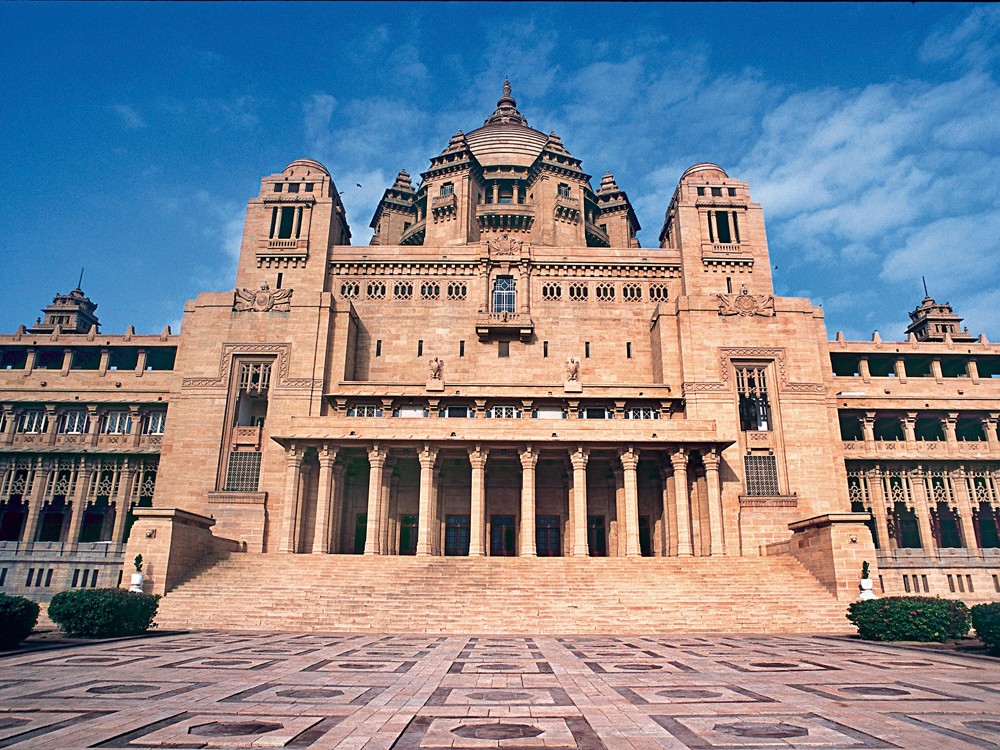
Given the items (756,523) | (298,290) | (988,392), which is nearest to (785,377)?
(756,523)

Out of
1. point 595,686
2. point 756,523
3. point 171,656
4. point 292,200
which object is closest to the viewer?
point 595,686

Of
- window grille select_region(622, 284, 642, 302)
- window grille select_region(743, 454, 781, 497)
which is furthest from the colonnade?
window grille select_region(622, 284, 642, 302)

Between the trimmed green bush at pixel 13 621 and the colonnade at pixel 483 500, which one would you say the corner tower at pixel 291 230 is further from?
the trimmed green bush at pixel 13 621

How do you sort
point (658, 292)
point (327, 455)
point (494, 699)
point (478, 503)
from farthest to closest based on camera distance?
point (658, 292) < point (327, 455) < point (478, 503) < point (494, 699)

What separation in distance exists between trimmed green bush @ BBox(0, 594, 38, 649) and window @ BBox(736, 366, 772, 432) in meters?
39.8

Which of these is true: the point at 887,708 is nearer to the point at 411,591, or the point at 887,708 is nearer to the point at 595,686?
the point at 595,686

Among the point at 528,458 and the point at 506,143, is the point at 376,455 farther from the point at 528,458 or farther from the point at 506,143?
the point at 506,143

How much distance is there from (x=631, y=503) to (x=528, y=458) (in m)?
6.52

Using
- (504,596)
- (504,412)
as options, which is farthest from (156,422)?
(504,596)

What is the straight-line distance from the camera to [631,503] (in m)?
40.0

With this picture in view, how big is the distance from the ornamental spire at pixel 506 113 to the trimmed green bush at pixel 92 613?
6339 cm

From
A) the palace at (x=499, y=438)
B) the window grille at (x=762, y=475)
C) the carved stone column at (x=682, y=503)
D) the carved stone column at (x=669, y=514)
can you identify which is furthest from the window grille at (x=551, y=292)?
the window grille at (x=762, y=475)

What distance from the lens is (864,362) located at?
2147 inches

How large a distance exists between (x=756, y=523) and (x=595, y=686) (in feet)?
109
